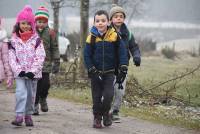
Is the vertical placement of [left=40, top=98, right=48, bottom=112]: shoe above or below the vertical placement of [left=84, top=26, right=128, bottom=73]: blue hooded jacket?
below

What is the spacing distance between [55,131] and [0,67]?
3.93ft

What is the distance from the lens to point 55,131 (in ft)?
25.3

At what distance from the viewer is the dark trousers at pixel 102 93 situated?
800cm

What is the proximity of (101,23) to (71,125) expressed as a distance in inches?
64.6

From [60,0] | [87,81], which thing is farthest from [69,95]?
[60,0]

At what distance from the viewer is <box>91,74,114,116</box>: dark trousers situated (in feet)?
26.2

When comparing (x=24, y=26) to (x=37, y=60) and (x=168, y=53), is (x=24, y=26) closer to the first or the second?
(x=37, y=60)

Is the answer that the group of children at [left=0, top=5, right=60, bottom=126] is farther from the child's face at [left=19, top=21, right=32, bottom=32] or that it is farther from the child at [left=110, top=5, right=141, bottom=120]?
the child at [left=110, top=5, right=141, bottom=120]

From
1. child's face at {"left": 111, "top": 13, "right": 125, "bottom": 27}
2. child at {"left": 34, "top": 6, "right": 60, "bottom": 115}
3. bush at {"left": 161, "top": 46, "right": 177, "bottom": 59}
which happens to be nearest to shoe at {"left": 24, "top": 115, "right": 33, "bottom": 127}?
child at {"left": 34, "top": 6, "right": 60, "bottom": 115}

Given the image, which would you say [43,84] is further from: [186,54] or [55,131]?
[186,54]

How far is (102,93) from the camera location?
812 cm

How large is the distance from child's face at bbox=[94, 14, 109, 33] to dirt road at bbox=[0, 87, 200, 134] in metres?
1.48

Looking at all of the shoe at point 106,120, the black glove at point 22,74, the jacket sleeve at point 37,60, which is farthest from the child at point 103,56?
the black glove at point 22,74

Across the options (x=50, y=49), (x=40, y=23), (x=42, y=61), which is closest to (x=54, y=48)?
(x=50, y=49)
